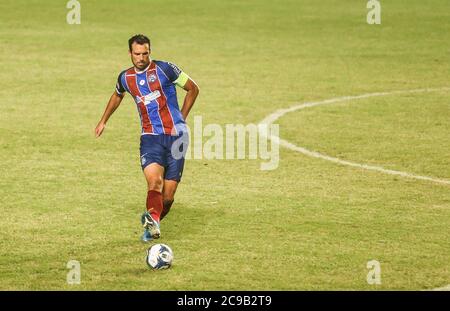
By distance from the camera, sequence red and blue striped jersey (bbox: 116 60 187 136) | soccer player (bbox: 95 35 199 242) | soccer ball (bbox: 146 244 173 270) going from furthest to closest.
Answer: red and blue striped jersey (bbox: 116 60 187 136) < soccer player (bbox: 95 35 199 242) < soccer ball (bbox: 146 244 173 270)

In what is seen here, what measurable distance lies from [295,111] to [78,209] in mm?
6348

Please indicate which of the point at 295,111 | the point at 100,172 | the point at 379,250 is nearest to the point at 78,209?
the point at 100,172

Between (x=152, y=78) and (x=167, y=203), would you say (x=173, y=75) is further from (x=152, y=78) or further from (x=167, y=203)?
(x=167, y=203)

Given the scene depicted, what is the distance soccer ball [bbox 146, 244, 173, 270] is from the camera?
30.2ft

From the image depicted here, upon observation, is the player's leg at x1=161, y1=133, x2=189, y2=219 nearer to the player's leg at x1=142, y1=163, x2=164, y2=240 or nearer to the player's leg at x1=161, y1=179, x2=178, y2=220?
the player's leg at x1=161, y1=179, x2=178, y2=220

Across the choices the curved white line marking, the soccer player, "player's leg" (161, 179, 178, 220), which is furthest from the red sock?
the curved white line marking

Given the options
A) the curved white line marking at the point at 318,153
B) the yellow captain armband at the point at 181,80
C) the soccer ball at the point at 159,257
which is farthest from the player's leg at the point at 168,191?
the curved white line marking at the point at 318,153

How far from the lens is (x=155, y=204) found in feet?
33.0

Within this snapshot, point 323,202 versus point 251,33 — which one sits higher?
point 251,33

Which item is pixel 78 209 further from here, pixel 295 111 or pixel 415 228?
pixel 295 111

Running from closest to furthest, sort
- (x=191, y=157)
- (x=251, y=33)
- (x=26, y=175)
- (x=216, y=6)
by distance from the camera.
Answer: (x=26, y=175), (x=191, y=157), (x=251, y=33), (x=216, y=6)

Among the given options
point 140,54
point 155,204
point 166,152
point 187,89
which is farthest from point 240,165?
point 155,204

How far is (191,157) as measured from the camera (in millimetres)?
13906

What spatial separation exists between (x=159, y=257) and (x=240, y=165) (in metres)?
4.41
